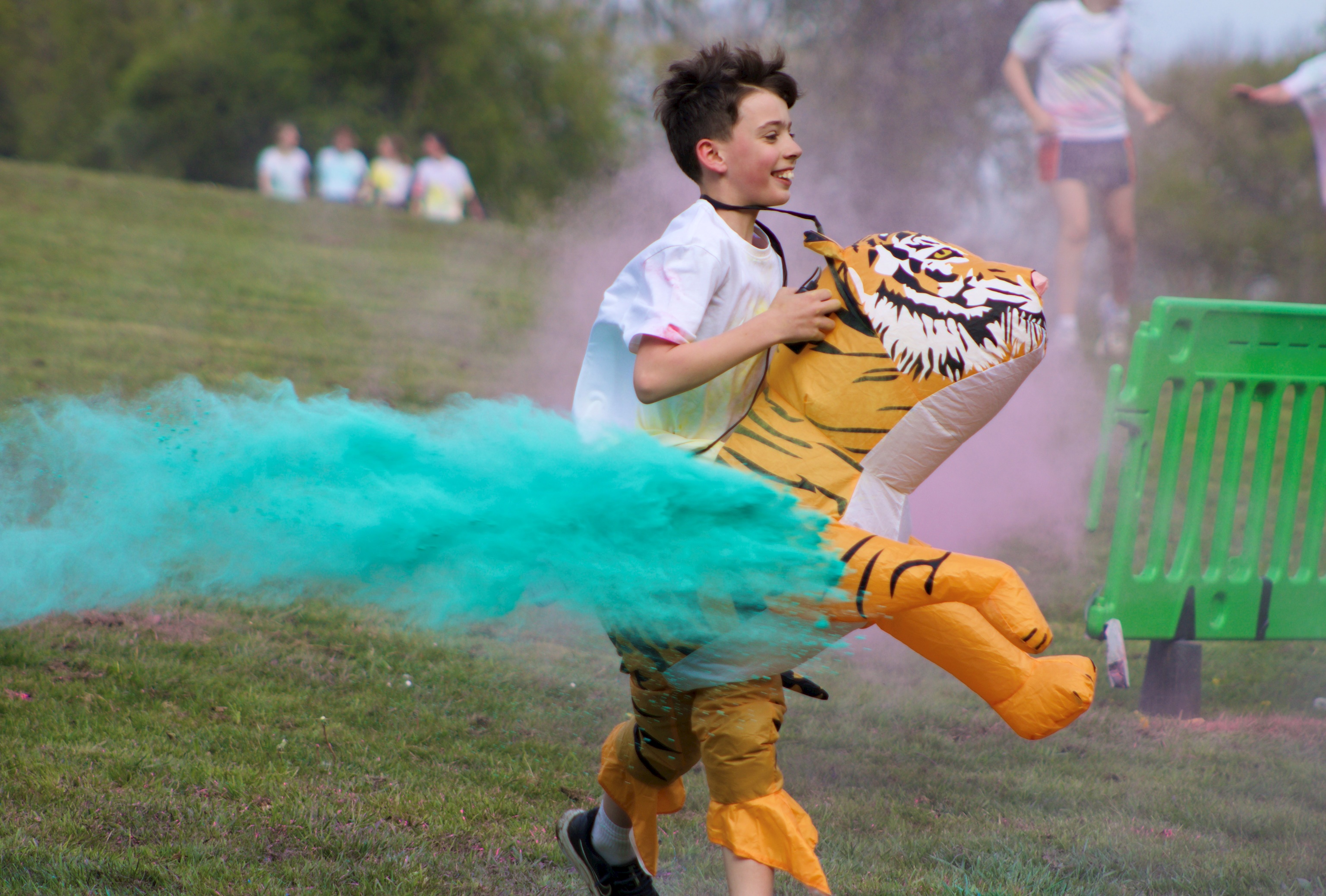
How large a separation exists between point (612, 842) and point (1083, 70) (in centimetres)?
580

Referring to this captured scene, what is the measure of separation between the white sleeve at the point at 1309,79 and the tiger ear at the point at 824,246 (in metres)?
4.60

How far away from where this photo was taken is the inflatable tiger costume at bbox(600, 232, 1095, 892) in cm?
192

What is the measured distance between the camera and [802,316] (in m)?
2.01

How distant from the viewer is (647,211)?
8211 mm

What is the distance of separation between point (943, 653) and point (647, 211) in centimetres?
651

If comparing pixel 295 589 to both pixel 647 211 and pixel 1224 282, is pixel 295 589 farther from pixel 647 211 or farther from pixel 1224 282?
pixel 1224 282

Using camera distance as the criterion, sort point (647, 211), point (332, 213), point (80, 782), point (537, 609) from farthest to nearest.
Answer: point (332, 213) < point (647, 211) < point (80, 782) < point (537, 609)

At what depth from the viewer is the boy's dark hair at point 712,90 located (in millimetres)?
2168

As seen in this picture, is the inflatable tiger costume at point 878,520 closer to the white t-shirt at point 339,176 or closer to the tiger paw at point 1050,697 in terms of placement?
the tiger paw at point 1050,697

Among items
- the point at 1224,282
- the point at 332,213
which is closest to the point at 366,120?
the point at 332,213

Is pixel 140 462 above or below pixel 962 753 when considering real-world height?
above

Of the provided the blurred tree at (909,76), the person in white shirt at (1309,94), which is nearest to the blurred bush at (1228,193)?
the blurred tree at (909,76)

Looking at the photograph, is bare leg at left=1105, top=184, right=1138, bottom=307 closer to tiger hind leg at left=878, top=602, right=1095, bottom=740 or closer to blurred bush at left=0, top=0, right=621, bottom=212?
tiger hind leg at left=878, top=602, right=1095, bottom=740

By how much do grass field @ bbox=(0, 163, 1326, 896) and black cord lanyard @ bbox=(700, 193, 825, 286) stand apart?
0.75 metres
